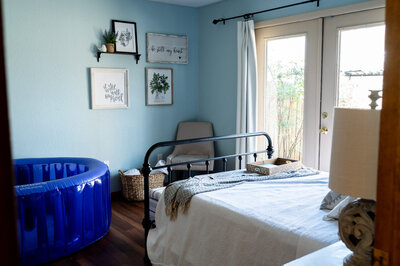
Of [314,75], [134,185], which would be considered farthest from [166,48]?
[314,75]

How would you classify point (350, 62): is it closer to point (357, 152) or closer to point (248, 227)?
point (248, 227)

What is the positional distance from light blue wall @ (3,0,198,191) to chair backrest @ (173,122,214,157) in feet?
0.55

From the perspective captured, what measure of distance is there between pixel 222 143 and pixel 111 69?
171 cm

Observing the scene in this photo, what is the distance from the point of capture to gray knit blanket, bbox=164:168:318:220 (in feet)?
8.29

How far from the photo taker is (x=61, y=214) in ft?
9.36

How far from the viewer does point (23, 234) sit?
2.69m

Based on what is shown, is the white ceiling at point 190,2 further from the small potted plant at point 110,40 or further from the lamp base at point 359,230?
the lamp base at point 359,230

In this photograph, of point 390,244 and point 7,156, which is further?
point 390,244

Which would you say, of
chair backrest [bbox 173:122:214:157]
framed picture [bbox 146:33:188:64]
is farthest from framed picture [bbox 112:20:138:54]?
chair backrest [bbox 173:122:214:157]

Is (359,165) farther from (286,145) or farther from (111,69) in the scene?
(111,69)

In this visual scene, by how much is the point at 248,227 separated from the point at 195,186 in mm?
621

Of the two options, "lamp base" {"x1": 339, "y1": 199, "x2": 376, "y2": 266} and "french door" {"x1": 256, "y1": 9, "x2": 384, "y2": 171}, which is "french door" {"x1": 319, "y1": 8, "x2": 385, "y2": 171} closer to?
"french door" {"x1": 256, "y1": 9, "x2": 384, "y2": 171}

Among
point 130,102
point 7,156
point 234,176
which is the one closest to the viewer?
point 7,156

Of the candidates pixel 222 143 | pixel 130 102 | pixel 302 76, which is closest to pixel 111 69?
pixel 130 102
